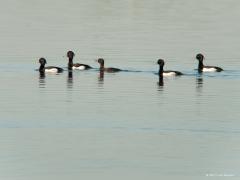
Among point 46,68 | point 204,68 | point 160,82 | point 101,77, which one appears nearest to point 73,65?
point 46,68

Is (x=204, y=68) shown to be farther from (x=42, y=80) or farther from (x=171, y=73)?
(x=42, y=80)

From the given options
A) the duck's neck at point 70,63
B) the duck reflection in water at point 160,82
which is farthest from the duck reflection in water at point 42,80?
the duck reflection in water at point 160,82

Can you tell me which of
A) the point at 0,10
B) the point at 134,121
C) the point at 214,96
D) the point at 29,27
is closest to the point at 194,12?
the point at 0,10

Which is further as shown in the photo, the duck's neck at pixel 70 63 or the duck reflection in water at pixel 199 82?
the duck's neck at pixel 70 63

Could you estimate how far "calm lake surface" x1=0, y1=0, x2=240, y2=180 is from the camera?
32.9 meters

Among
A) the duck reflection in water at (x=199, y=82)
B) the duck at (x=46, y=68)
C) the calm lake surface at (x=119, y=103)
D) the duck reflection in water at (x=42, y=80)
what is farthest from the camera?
the duck at (x=46, y=68)

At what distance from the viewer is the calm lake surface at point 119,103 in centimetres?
3288

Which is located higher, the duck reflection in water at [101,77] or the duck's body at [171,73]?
the duck's body at [171,73]

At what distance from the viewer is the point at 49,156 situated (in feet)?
110

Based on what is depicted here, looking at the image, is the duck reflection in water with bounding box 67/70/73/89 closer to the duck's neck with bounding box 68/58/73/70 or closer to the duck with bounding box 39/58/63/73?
the duck with bounding box 39/58/63/73

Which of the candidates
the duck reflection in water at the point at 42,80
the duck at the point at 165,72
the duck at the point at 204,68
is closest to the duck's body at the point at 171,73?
the duck at the point at 165,72

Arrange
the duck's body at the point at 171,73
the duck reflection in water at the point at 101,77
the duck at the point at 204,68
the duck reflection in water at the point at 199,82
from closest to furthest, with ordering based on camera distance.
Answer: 1. the duck reflection in water at the point at 199,82
2. the duck reflection in water at the point at 101,77
3. the duck's body at the point at 171,73
4. the duck at the point at 204,68

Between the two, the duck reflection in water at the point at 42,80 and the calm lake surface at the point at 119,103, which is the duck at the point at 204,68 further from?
the duck reflection in water at the point at 42,80

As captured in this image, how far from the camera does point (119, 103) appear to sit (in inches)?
1743
